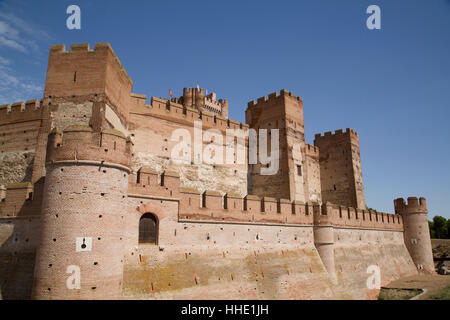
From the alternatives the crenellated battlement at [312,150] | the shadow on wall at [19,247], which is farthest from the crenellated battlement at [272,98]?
the shadow on wall at [19,247]

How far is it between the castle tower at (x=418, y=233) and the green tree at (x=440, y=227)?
29.4 meters

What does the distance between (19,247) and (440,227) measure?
2316 inches

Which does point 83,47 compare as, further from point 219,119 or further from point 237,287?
point 237,287

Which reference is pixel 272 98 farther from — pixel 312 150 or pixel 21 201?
pixel 21 201

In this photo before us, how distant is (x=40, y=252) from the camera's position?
9125mm

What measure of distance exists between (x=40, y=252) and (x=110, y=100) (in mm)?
7968

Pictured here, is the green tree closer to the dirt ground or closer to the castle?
the castle

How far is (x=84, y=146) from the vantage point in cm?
969

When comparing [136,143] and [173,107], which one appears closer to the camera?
[136,143]

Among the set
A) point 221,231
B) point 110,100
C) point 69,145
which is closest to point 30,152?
point 110,100

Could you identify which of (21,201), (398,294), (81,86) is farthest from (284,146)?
(21,201)

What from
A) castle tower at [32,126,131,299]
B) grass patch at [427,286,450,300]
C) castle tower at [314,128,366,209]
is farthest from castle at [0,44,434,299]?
grass patch at [427,286,450,300]
